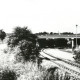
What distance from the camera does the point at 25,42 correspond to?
33.9 m

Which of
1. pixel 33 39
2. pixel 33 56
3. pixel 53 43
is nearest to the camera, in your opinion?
pixel 33 56

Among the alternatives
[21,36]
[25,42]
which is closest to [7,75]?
[25,42]

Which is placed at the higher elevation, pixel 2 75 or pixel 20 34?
pixel 20 34

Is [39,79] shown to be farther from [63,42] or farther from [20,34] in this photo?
[63,42]

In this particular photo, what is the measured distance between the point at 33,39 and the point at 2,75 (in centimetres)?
1963

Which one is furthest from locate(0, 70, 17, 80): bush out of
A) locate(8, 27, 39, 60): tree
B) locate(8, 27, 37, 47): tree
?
locate(8, 27, 37, 47): tree

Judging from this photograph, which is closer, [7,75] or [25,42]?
[7,75]

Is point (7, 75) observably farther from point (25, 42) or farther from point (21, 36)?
point (21, 36)

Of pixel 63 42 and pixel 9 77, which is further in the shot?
pixel 63 42

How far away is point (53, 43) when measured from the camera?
7075 centimetres

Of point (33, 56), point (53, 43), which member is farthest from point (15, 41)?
point (53, 43)

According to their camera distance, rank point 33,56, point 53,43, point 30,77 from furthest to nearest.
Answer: point 53,43
point 33,56
point 30,77

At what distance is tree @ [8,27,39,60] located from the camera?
108ft

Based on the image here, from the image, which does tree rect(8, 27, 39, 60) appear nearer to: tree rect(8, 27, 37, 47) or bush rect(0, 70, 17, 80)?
tree rect(8, 27, 37, 47)
